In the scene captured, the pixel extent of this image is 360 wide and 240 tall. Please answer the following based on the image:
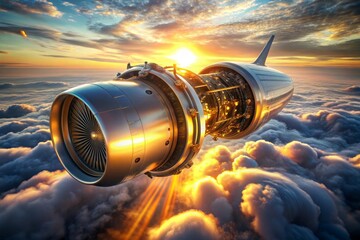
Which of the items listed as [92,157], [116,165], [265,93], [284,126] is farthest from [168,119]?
[284,126]

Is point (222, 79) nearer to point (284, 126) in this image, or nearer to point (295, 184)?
point (295, 184)

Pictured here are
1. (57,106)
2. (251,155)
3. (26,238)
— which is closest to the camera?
(57,106)

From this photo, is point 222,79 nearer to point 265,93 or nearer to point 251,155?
point 265,93

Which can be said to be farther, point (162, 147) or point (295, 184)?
point (295, 184)

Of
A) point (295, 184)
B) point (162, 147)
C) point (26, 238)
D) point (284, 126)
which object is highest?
point (162, 147)

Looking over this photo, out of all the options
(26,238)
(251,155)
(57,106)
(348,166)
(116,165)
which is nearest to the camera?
(116,165)

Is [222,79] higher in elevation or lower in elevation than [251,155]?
higher

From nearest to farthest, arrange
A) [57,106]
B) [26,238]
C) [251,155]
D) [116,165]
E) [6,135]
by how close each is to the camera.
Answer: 1. [116,165]
2. [57,106]
3. [26,238]
4. [251,155]
5. [6,135]

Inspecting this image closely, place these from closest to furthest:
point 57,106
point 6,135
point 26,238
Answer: point 57,106
point 26,238
point 6,135

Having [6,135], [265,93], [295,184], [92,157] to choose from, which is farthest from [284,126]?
[6,135]
